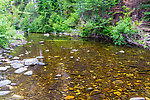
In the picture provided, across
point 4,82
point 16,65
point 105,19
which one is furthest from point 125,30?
point 4,82

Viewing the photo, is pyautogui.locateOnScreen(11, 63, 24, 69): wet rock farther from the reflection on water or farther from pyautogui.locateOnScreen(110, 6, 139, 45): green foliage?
pyautogui.locateOnScreen(110, 6, 139, 45): green foliage

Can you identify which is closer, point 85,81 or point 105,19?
point 85,81

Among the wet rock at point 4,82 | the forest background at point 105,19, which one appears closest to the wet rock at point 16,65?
the wet rock at point 4,82

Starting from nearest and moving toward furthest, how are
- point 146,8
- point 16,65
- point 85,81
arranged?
point 85,81 < point 16,65 < point 146,8

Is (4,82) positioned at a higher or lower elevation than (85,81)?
higher

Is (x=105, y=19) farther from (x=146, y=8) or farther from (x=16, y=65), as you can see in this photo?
(x=16, y=65)

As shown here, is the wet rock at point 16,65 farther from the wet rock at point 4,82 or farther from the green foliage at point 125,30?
the green foliage at point 125,30

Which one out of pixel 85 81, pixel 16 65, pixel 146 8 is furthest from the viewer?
pixel 146 8

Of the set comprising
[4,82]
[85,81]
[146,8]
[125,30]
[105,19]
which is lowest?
[85,81]

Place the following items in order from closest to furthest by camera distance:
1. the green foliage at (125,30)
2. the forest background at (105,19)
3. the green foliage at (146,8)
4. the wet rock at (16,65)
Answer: the wet rock at (16,65), the forest background at (105,19), the green foliage at (125,30), the green foliage at (146,8)

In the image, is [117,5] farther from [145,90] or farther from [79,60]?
[145,90]

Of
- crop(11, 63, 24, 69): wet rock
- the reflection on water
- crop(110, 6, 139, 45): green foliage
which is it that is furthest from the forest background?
the reflection on water

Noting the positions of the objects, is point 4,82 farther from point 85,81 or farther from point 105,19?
point 105,19

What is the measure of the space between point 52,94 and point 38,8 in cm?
1989
